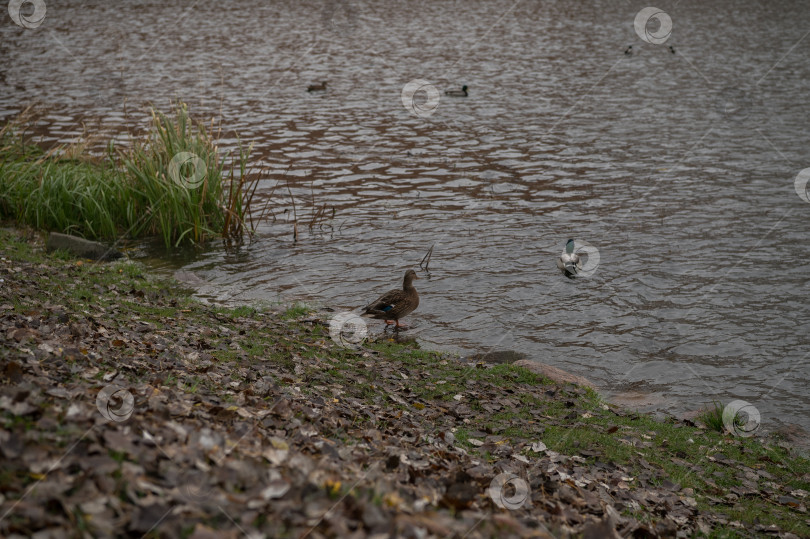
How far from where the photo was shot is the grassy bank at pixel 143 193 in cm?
1540

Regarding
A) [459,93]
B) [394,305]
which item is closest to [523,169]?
[459,93]

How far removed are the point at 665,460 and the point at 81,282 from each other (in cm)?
1006

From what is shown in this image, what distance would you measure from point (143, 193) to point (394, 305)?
6.99 meters

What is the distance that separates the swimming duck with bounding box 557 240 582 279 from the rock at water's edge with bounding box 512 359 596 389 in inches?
147

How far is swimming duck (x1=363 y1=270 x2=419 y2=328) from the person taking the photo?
12516mm

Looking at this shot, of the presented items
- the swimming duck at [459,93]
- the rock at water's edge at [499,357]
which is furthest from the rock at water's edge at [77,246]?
the swimming duck at [459,93]

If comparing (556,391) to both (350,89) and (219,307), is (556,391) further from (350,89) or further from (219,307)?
(350,89)

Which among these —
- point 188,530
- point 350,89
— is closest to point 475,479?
point 188,530

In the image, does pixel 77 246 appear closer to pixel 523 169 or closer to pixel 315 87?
pixel 523 169

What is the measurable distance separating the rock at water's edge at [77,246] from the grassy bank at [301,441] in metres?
0.96

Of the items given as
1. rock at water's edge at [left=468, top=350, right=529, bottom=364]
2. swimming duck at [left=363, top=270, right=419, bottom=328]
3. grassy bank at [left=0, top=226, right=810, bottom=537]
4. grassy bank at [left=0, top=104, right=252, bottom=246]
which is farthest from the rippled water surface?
grassy bank at [left=0, top=226, right=810, bottom=537]

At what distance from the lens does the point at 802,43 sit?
38.0 meters

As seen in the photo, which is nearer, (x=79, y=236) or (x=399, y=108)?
(x=79, y=236)

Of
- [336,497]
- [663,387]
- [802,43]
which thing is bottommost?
[663,387]
